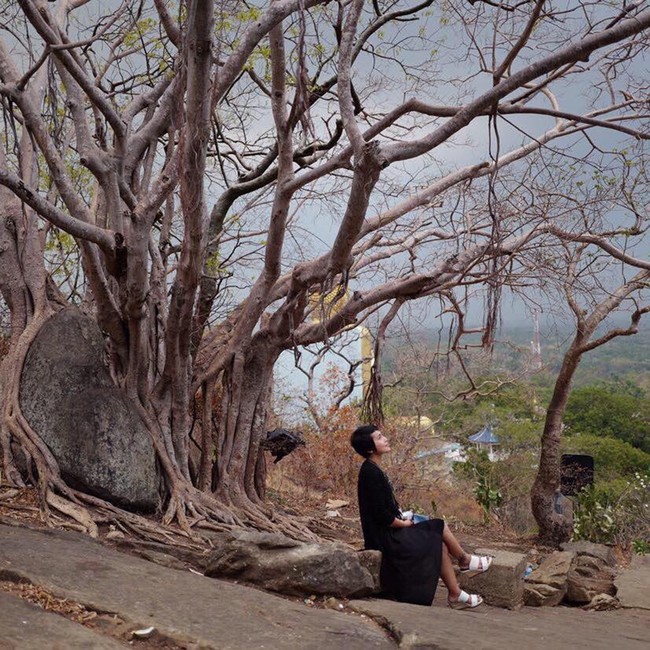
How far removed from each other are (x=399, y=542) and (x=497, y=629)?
1.01 meters

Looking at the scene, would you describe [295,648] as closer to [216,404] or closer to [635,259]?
[216,404]

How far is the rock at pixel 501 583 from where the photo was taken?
5.71 m

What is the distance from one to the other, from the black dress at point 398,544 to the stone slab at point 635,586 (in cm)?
224

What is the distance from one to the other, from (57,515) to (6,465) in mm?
811

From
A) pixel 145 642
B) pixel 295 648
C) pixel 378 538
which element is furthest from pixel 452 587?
pixel 145 642

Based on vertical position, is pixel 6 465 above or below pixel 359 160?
below

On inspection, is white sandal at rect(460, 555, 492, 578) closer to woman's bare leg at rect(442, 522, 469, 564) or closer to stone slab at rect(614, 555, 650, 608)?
woman's bare leg at rect(442, 522, 469, 564)

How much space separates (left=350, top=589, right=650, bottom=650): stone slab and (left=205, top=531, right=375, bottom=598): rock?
0.53ft

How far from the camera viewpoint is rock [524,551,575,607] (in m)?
6.19

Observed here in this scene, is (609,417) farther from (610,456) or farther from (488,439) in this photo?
(488,439)

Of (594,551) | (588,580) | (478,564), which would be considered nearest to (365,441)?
(478,564)

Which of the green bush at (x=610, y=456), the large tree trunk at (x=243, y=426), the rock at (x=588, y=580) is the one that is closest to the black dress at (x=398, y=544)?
the rock at (x=588, y=580)

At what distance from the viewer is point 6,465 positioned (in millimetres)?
6746

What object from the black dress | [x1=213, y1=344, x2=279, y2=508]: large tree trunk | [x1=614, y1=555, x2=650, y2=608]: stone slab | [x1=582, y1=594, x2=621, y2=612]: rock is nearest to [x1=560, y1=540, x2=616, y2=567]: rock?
[x1=614, y1=555, x2=650, y2=608]: stone slab
